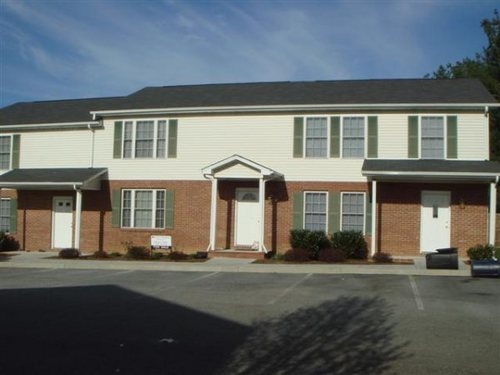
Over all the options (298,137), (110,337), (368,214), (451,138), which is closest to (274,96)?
(298,137)

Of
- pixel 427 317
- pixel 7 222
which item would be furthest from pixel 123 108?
pixel 427 317

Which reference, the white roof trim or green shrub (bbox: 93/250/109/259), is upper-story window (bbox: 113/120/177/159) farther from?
green shrub (bbox: 93/250/109/259)

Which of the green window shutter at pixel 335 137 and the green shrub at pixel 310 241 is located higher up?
the green window shutter at pixel 335 137

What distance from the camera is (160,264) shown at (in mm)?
19219

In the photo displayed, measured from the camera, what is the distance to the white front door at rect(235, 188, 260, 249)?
22.3 meters

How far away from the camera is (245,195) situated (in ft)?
74.0

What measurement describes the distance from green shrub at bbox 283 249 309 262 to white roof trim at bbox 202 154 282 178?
2913 millimetres

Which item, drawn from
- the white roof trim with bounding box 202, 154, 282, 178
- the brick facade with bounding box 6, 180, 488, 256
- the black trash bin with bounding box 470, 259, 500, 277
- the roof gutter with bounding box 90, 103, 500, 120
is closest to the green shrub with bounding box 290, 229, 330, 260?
the brick facade with bounding box 6, 180, 488, 256

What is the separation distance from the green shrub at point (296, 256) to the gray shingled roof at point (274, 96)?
5.58m

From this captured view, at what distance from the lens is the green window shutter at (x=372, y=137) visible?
2123 cm

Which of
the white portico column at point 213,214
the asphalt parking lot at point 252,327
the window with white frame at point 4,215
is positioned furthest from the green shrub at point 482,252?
the window with white frame at point 4,215

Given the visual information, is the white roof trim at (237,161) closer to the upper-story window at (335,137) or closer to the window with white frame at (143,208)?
the upper-story window at (335,137)

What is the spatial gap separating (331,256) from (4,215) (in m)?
14.3

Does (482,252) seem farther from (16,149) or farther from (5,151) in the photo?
(5,151)
